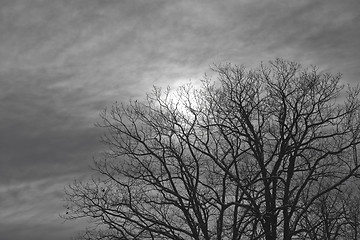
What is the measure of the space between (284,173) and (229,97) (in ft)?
15.1

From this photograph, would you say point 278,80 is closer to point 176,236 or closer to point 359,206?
point 176,236

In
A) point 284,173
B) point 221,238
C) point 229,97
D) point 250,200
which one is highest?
point 229,97

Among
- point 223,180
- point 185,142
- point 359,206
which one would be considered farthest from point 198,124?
point 359,206

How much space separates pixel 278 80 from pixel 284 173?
14.9 feet

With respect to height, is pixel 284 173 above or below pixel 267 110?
below

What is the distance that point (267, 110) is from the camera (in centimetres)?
2359

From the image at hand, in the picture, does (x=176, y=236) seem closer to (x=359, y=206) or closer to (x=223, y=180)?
(x=223, y=180)

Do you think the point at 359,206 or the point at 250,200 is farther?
the point at 359,206

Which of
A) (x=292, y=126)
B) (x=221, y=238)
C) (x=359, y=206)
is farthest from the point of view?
(x=359, y=206)

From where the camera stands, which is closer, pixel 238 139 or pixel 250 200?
pixel 250 200

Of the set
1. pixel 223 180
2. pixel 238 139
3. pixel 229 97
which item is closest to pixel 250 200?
pixel 223 180

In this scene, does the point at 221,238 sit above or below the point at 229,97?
below

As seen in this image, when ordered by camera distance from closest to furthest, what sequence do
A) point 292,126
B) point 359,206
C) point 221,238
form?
point 221,238 → point 292,126 → point 359,206

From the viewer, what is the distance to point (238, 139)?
23.9 meters
